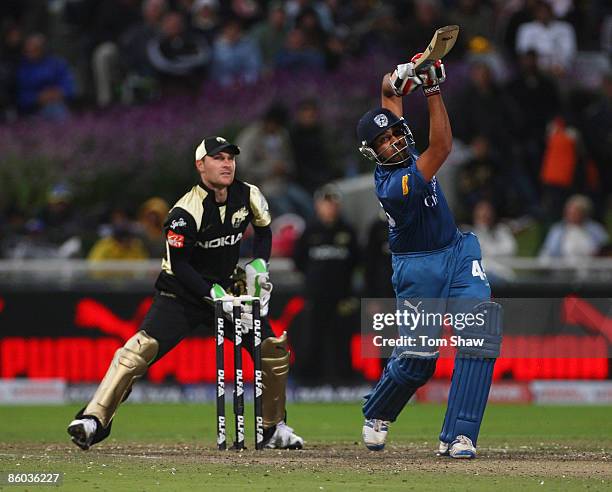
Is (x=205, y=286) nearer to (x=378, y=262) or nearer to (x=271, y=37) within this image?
(x=378, y=262)

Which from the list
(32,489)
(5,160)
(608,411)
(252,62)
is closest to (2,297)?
(5,160)

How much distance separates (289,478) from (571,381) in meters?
8.36

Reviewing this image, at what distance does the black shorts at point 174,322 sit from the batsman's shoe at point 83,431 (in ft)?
2.29

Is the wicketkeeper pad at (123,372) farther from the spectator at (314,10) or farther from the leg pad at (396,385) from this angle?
the spectator at (314,10)

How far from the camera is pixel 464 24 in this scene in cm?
2106

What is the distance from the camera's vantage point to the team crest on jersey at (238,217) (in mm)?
10875

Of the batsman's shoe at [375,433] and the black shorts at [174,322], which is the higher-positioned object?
the black shorts at [174,322]

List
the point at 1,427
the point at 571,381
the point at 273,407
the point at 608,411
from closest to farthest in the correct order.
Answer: the point at 273,407
the point at 1,427
the point at 608,411
the point at 571,381

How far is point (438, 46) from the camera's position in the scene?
380 inches

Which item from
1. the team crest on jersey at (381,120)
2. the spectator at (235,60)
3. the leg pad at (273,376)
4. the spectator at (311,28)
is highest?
the spectator at (311,28)

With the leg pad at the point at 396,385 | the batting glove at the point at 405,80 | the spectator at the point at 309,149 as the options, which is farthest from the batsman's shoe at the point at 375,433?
the spectator at the point at 309,149

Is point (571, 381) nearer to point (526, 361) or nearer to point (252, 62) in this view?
point (526, 361)

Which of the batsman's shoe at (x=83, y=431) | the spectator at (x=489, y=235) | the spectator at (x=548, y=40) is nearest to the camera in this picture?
the batsman's shoe at (x=83, y=431)

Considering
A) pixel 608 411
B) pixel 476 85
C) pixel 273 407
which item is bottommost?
pixel 608 411
